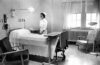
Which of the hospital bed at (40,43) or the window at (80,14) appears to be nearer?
the hospital bed at (40,43)

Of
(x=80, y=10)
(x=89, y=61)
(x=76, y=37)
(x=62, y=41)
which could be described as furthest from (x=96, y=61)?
(x=80, y=10)

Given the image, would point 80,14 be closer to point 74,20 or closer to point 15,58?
point 74,20

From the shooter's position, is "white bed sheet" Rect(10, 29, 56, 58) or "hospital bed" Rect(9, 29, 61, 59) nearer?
"hospital bed" Rect(9, 29, 61, 59)

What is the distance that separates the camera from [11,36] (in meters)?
5.91

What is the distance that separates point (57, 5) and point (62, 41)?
3626mm

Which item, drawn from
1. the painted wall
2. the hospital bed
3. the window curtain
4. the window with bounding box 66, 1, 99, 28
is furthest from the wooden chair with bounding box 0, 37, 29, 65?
the window with bounding box 66, 1, 99, 28

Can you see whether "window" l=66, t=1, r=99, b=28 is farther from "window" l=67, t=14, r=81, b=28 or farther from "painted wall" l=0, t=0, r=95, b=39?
"painted wall" l=0, t=0, r=95, b=39

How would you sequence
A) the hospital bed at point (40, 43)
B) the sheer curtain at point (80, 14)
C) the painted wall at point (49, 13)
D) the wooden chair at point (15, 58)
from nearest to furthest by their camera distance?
the wooden chair at point (15, 58) → the hospital bed at point (40, 43) → the painted wall at point (49, 13) → the sheer curtain at point (80, 14)

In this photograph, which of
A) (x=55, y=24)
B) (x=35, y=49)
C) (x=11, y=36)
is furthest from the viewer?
(x=55, y=24)

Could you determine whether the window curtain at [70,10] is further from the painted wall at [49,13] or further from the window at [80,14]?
the painted wall at [49,13]

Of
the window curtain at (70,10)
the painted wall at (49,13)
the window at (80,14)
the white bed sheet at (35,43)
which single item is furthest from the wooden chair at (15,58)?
the window at (80,14)

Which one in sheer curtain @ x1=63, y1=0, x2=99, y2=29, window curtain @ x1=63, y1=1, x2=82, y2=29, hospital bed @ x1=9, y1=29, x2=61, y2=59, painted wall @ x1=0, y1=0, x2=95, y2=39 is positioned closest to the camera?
hospital bed @ x1=9, y1=29, x2=61, y2=59

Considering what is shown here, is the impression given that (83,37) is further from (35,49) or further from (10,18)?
(10,18)

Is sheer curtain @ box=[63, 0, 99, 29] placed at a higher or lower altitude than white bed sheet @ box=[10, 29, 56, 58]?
higher
